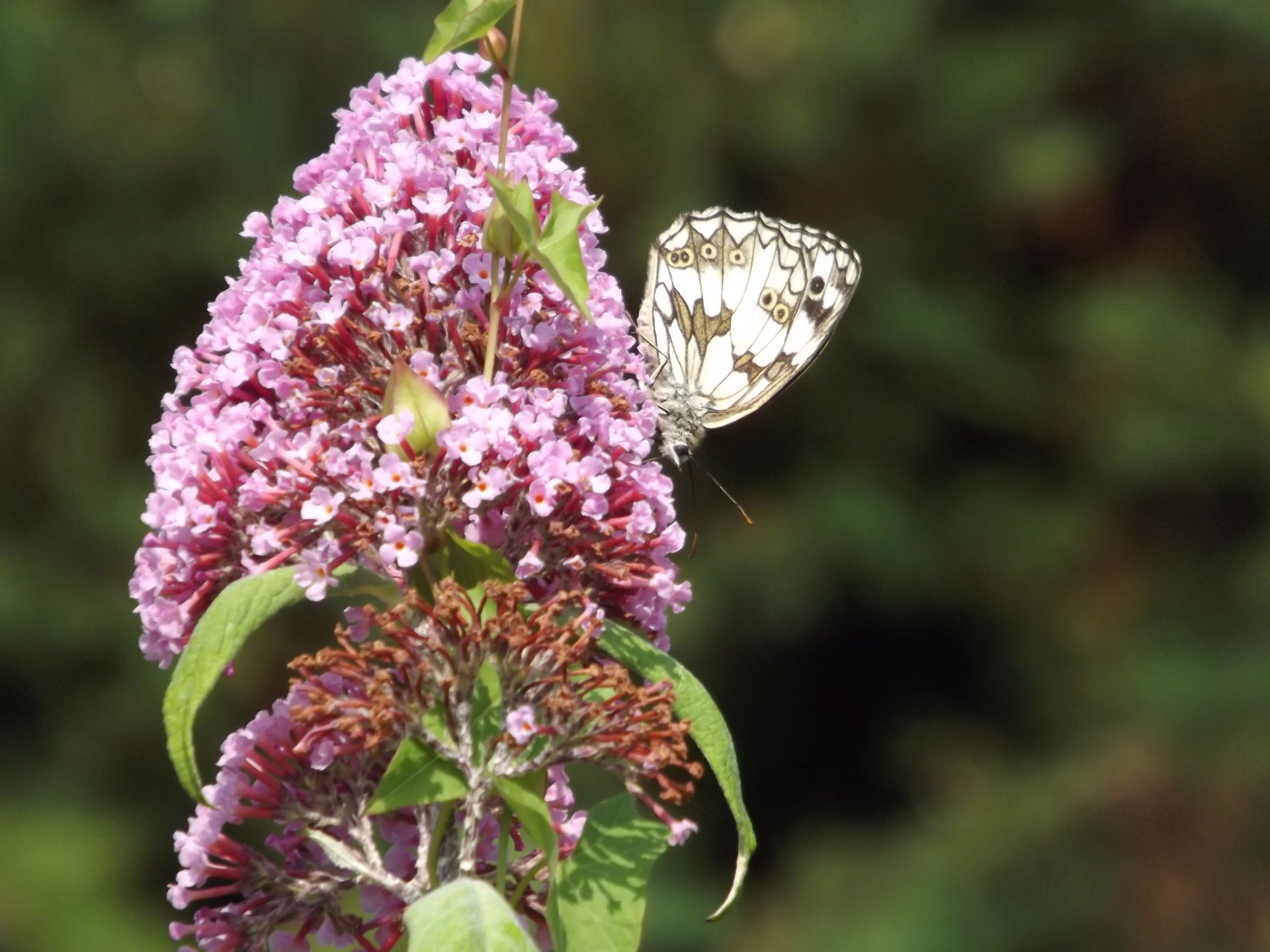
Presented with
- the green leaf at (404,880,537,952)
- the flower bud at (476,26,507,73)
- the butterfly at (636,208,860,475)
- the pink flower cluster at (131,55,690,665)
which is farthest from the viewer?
the butterfly at (636,208,860,475)

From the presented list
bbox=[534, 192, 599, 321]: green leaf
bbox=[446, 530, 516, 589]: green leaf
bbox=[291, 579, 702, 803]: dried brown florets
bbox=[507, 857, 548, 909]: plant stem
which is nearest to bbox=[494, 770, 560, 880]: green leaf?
bbox=[291, 579, 702, 803]: dried brown florets

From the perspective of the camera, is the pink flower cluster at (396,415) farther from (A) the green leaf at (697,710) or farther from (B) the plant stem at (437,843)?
(B) the plant stem at (437,843)

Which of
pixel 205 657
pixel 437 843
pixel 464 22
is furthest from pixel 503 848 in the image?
pixel 464 22

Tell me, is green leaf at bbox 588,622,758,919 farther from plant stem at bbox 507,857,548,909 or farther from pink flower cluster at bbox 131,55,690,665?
plant stem at bbox 507,857,548,909

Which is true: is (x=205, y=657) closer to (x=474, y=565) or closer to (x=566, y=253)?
(x=474, y=565)

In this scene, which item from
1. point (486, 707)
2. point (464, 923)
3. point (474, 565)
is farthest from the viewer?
point (474, 565)

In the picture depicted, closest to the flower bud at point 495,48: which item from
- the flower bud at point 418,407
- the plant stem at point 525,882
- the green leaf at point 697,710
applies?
the flower bud at point 418,407

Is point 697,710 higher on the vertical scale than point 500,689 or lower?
lower
